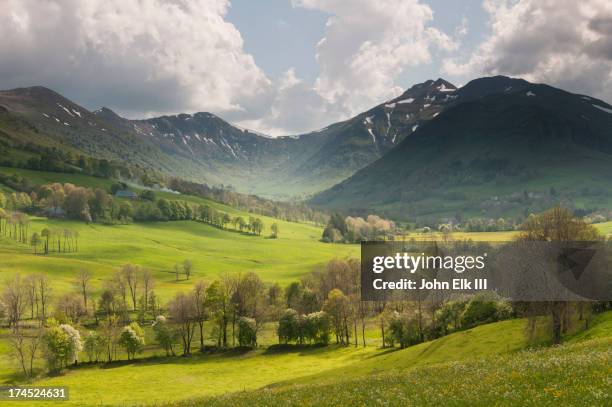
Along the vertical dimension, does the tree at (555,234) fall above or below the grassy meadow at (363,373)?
above

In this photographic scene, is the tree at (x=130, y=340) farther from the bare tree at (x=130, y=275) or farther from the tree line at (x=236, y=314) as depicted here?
the bare tree at (x=130, y=275)

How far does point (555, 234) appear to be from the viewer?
191ft

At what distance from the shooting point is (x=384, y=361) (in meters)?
73.6

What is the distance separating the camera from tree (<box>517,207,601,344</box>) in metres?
55.9

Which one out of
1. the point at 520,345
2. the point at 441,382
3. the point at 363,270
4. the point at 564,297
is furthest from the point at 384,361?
the point at 363,270

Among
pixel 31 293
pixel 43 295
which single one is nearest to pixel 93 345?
pixel 31 293

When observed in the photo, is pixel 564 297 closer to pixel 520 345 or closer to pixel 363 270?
pixel 520 345

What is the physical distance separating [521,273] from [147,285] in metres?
125

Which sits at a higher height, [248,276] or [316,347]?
[248,276]

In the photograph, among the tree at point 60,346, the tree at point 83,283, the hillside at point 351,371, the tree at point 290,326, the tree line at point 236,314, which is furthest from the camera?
the tree at point 83,283

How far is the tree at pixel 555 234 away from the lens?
55.9m

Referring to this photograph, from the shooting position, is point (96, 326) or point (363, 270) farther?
point (363, 270)

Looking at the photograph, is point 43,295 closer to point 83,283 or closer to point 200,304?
point 83,283

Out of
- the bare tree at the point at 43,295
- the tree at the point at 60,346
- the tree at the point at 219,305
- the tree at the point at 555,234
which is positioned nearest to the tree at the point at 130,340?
the tree at the point at 60,346
